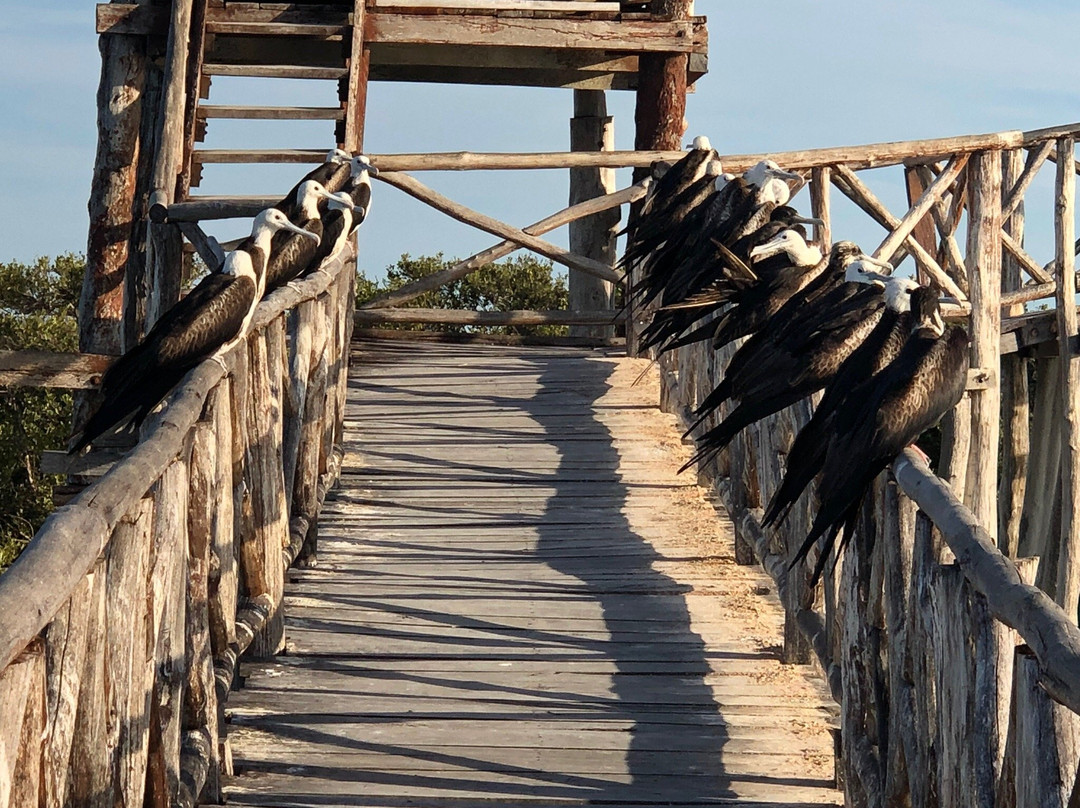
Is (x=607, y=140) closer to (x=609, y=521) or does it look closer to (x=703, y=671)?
(x=609, y=521)

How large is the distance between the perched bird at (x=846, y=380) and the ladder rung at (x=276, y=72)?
723 cm

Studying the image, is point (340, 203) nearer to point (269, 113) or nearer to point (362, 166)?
point (362, 166)

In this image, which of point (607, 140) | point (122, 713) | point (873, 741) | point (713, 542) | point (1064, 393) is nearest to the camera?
point (122, 713)

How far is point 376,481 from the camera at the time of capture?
340 inches

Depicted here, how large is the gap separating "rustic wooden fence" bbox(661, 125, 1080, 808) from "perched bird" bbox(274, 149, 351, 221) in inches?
96.7

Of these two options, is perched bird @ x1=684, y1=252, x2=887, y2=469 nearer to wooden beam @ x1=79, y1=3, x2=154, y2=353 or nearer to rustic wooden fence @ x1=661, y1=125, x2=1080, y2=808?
rustic wooden fence @ x1=661, y1=125, x2=1080, y2=808

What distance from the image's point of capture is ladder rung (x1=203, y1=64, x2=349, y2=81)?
38.6ft

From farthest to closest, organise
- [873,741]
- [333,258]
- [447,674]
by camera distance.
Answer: [333,258], [447,674], [873,741]

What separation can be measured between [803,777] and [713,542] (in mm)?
2548

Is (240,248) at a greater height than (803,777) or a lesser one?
greater

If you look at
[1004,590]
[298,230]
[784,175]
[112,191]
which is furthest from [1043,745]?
[112,191]

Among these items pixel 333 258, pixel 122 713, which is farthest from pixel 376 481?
pixel 122 713

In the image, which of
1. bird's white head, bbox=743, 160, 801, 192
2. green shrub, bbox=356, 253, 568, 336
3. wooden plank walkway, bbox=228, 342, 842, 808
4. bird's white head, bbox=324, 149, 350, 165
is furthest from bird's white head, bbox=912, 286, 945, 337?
green shrub, bbox=356, 253, 568, 336

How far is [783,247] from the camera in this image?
7.25 m
